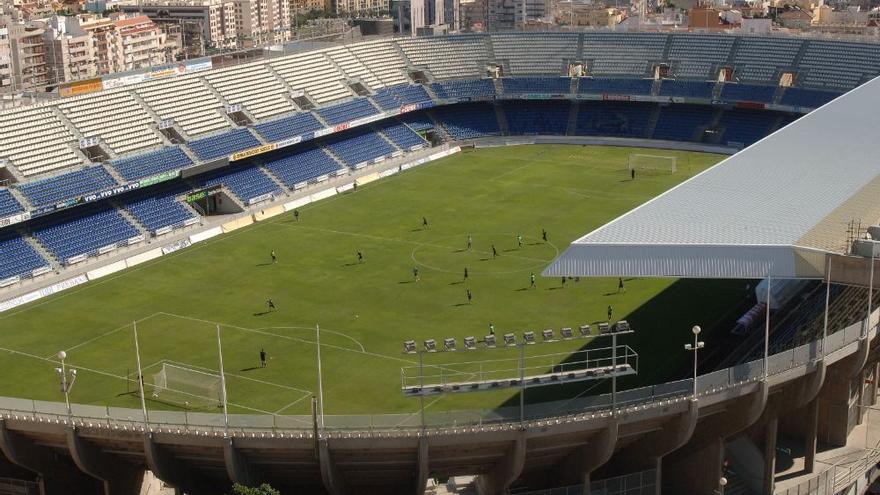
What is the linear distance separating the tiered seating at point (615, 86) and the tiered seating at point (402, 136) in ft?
61.2

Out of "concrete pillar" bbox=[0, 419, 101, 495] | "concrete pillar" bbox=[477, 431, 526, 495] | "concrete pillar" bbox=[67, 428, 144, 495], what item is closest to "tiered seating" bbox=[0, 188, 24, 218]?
"concrete pillar" bbox=[0, 419, 101, 495]

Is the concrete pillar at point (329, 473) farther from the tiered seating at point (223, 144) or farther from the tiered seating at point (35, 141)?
the tiered seating at point (223, 144)

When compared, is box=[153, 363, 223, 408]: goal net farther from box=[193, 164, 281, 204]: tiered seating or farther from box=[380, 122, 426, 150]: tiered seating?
box=[380, 122, 426, 150]: tiered seating

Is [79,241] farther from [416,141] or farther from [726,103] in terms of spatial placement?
[726,103]

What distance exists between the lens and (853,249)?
168 feet

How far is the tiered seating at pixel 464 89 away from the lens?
12281 centimetres

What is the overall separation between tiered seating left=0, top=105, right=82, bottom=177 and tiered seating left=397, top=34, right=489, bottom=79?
45300 mm

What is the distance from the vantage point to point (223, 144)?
100000mm

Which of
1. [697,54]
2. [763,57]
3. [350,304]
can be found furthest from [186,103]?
[763,57]

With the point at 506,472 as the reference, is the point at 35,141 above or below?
above

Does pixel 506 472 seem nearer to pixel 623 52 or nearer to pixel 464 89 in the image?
pixel 464 89

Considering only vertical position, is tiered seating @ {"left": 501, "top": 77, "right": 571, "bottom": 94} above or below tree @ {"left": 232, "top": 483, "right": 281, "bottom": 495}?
above

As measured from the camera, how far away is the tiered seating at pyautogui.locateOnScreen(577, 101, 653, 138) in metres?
120

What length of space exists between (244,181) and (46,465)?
50.6 m
